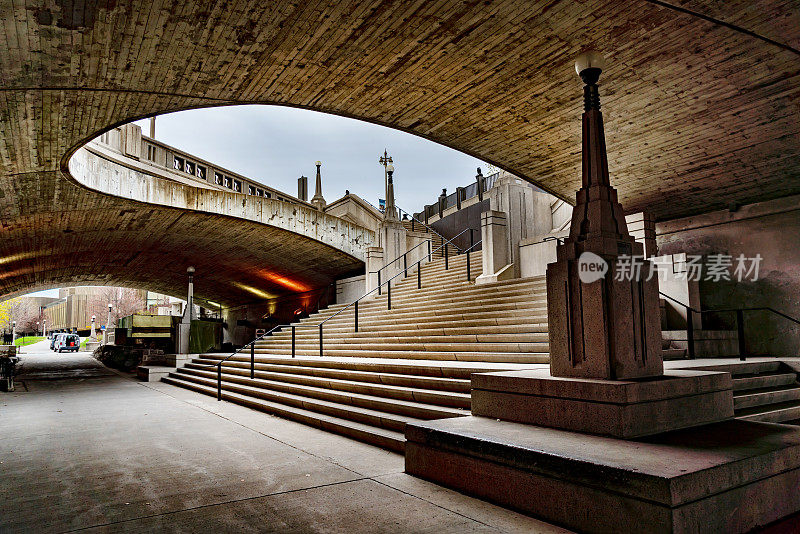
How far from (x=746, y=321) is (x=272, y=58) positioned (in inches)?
436

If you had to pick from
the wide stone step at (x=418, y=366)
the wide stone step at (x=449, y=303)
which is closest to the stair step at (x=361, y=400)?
the wide stone step at (x=418, y=366)

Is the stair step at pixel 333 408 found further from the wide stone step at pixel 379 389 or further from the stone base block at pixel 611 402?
the stone base block at pixel 611 402

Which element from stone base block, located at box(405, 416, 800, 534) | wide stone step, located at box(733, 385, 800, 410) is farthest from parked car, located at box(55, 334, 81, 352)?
wide stone step, located at box(733, 385, 800, 410)

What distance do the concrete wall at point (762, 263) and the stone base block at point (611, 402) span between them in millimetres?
7601

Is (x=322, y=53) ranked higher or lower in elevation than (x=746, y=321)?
higher

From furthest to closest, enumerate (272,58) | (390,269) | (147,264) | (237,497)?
(147,264) → (390,269) → (272,58) → (237,497)

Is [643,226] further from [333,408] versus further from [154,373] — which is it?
[154,373]

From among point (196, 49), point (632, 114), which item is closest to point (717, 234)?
point (632, 114)

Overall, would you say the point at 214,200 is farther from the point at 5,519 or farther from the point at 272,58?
the point at 5,519

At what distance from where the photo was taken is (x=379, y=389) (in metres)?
7.57

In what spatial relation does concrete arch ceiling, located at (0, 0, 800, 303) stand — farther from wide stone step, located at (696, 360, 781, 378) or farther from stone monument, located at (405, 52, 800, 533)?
wide stone step, located at (696, 360, 781, 378)

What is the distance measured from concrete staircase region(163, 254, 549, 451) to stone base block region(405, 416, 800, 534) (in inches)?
73.2

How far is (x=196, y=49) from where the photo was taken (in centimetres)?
721

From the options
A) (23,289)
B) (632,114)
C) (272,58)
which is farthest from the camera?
(23,289)
